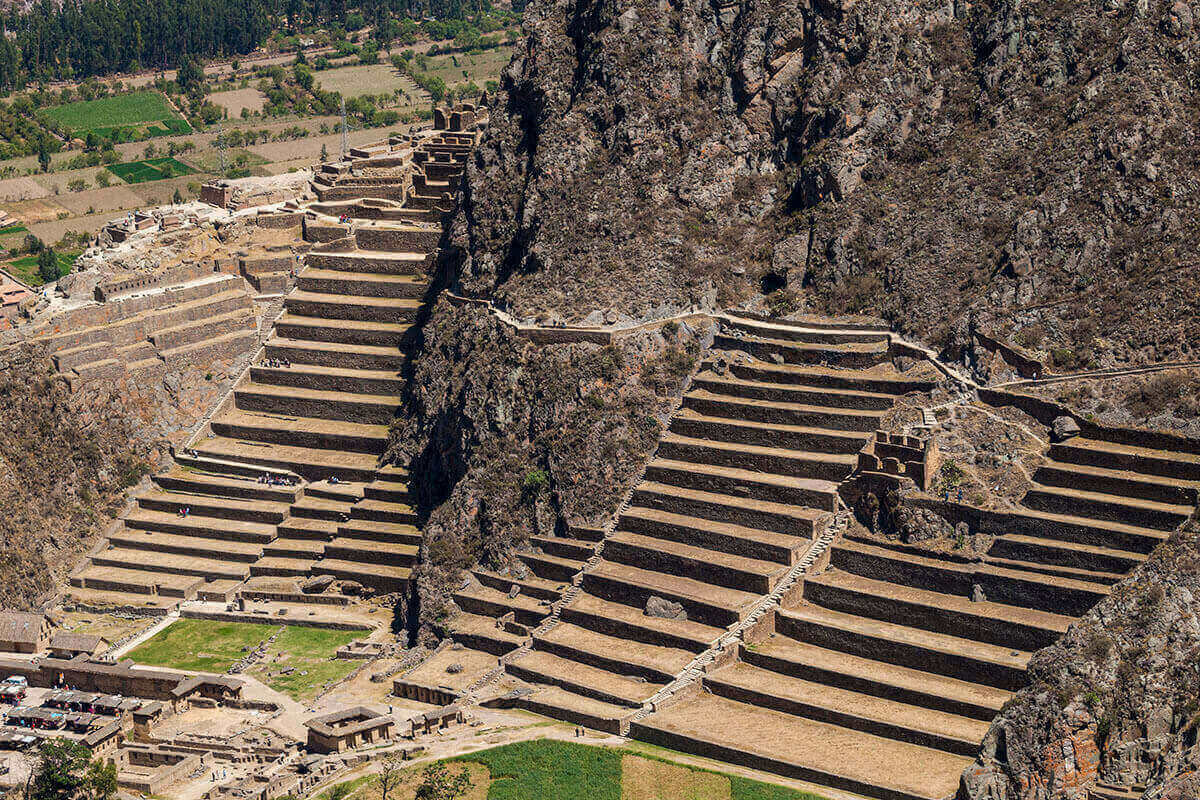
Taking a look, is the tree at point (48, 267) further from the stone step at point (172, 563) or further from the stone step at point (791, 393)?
the stone step at point (791, 393)

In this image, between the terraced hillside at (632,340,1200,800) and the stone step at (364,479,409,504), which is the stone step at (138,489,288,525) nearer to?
the stone step at (364,479,409,504)

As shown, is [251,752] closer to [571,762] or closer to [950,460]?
[571,762]

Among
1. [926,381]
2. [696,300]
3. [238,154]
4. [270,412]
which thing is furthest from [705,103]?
[238,154]

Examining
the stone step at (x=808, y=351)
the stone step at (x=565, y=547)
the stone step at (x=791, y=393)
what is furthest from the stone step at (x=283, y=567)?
the stone step at (x=808, y=351)

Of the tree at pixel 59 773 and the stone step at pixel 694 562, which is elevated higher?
the stone step at pixel 694 562

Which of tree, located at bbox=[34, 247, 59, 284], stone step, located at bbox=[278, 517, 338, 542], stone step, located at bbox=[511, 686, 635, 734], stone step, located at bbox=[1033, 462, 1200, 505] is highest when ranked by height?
tree, located at bbox=[34, 247, 59, 284]

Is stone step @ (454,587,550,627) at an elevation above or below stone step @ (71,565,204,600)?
above

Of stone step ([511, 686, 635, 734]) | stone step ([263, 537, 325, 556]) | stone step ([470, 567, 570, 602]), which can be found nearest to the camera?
stone step ([511, 686, 635, 734])

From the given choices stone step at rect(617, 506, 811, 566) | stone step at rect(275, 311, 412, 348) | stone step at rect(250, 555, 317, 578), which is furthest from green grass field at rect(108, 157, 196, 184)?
stone step at rect(617, 506, 811, 566)

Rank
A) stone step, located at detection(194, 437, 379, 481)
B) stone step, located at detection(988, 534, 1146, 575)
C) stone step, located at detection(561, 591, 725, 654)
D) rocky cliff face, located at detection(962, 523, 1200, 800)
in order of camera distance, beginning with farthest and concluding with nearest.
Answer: stone step, located at detection(194, 437, 379, 481), stone step, located at detection(561, 591, 725, 654), stone step, located at detection(988, 534, 1146, 575), rocky cliff face, located at detection(962, 523, 1200, 800)
